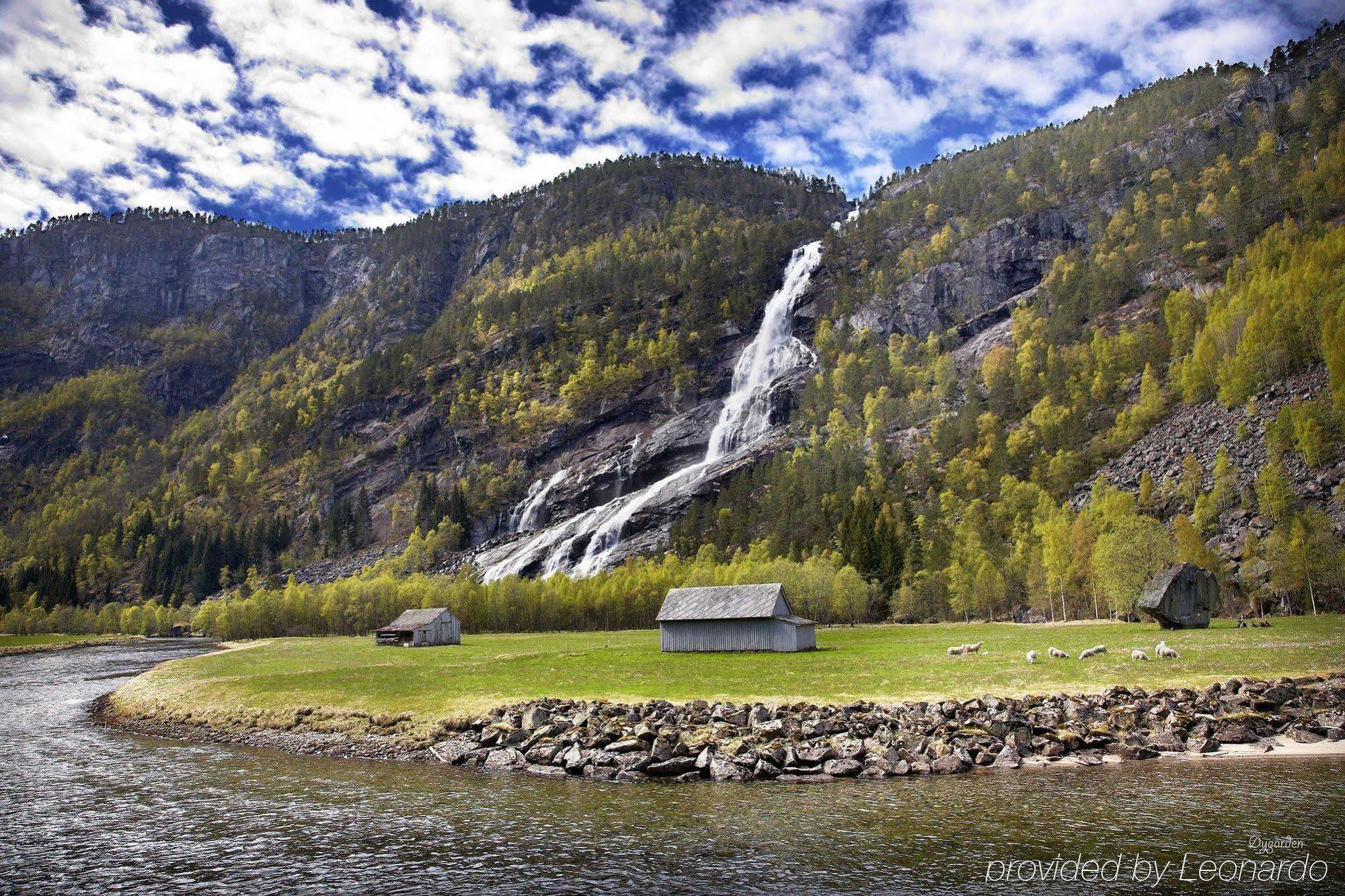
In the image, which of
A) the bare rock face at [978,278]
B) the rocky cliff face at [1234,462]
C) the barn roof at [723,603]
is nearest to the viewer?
the barn roof at [723,603]

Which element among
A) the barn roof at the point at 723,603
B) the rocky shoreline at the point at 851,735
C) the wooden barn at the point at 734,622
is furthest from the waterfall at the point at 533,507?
the rocky shoreline at the point at 851,735

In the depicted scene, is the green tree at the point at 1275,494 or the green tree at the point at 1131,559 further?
the green tree at the point at 1275,494

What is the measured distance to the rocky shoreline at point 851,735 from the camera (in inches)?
1008

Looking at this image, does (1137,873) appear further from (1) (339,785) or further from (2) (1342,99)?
(2) (1342,99)

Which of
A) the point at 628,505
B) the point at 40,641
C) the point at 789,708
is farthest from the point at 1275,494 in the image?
the point at 40,641

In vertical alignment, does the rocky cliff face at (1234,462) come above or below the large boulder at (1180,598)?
above

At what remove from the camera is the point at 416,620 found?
91.2 meters

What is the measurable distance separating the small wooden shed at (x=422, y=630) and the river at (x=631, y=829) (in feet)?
200

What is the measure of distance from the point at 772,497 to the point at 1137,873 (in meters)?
121

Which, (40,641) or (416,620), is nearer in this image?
(416,620)

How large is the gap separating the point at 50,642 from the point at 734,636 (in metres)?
133

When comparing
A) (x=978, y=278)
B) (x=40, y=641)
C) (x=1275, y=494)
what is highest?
(x=978, y=278)

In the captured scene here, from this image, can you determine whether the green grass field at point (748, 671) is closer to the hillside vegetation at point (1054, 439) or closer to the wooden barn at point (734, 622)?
the wooden barn at point (734, 622)

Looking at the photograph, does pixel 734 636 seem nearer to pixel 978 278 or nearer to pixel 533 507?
pixel 533 507
